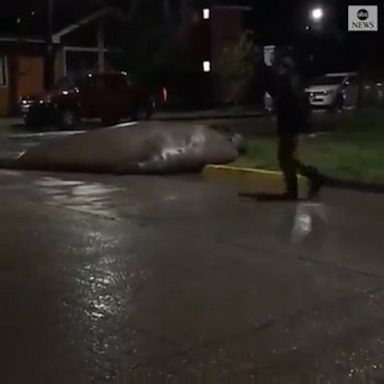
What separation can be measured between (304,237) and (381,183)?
13.5 ft

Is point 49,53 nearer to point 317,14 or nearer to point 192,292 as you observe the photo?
point 317,14

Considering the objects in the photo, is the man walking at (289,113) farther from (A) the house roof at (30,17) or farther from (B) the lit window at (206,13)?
(B) the lit window at (206,13)

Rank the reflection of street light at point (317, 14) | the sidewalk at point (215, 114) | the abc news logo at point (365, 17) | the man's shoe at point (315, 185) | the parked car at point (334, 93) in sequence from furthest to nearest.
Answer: the reflection of street light at point (317, 14)
the abc news logo at point (365, 17)
the sidewalk at point (215, 114)
the parked car at point (334, 93)
the man's shoe at point (315, 185)

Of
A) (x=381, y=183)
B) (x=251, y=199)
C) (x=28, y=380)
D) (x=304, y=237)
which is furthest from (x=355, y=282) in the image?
(x=381, y=183)

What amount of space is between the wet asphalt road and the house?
2808 centimetres

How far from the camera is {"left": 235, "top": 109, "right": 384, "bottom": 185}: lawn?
15.0m

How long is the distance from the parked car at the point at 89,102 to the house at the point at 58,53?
21.1ft

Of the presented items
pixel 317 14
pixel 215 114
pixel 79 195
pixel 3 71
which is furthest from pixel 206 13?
pixel 79 195

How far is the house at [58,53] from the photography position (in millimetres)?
40062

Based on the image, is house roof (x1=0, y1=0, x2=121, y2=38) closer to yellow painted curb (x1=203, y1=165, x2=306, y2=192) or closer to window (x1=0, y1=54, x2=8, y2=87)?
window (x1=0, y1=54, x2=8, y2=87)

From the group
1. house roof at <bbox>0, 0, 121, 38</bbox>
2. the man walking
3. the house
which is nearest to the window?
the house

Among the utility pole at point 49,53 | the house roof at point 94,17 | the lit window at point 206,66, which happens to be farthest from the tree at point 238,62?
the utility pole at point 49,53

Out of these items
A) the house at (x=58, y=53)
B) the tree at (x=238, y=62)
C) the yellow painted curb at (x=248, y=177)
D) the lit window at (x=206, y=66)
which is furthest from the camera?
the lit window at (x=206, y=66)

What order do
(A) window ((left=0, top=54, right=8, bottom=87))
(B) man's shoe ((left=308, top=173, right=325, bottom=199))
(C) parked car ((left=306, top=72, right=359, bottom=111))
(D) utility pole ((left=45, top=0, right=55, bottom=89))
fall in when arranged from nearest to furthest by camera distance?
1. (B) man's shoe ((left=308, top=173, right=325, bottom=199))
2. (C) parked car ((left=306, top=72, right=359, bottom=111))
3. (D) utility pole ((left=45, top=0, right=55, bottom=89))
4. (A) window ((left=0, top=54, right=8, bottom=87))
